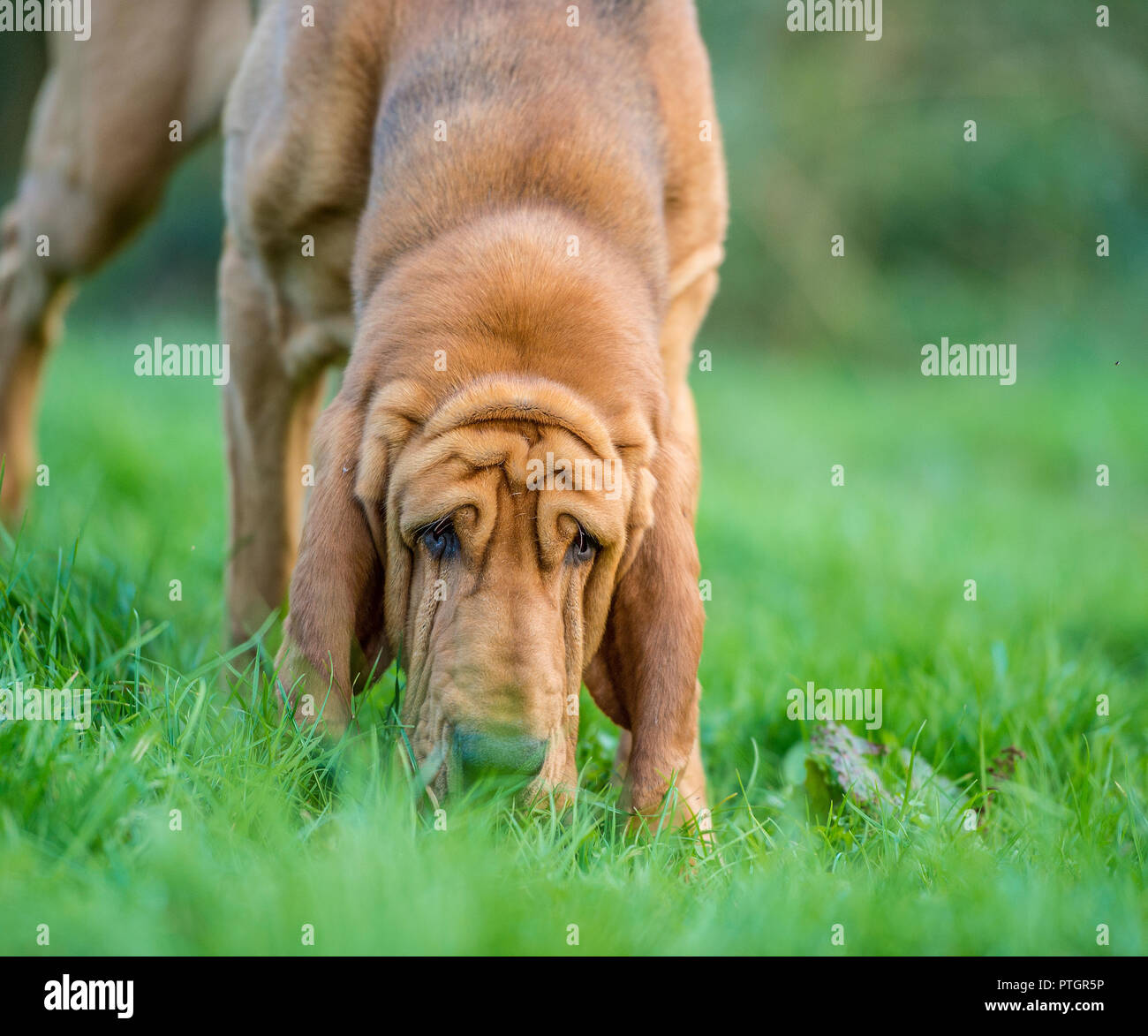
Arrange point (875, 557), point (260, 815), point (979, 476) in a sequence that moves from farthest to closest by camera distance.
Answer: point (979, 476) < point (875, 557) < point (260, 815)

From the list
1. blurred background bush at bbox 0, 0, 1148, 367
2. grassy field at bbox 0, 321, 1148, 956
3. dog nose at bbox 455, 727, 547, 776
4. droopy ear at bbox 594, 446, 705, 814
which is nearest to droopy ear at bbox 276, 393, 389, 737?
grassy field at bbox 0, 321, 1148, 956

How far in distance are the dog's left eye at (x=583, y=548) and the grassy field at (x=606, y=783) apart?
563 millimetres

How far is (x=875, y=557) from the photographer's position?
6.23m

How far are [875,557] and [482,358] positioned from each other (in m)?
3.81

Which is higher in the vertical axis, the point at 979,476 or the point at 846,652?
the point at 979,476

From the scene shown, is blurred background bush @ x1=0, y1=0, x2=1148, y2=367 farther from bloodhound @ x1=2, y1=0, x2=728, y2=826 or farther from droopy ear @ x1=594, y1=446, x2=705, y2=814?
droopy ear @ x1=594, y1=446, x2=705, y2=814

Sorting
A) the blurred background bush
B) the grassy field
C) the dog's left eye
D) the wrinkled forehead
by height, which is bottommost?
the grassy field

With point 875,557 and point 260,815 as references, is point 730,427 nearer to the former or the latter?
point 875,557

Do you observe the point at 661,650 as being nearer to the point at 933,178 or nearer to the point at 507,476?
the point at 507,476

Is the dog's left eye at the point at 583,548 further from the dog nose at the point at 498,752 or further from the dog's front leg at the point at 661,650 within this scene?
the dog nose at the point at 498,752

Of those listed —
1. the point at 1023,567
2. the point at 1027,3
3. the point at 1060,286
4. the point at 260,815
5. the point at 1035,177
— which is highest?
the point at 1027,3

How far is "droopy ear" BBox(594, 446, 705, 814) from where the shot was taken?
290 cm

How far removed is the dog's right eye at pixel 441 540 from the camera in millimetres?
2766

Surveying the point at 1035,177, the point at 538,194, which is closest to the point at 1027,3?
the point at 1035,177
